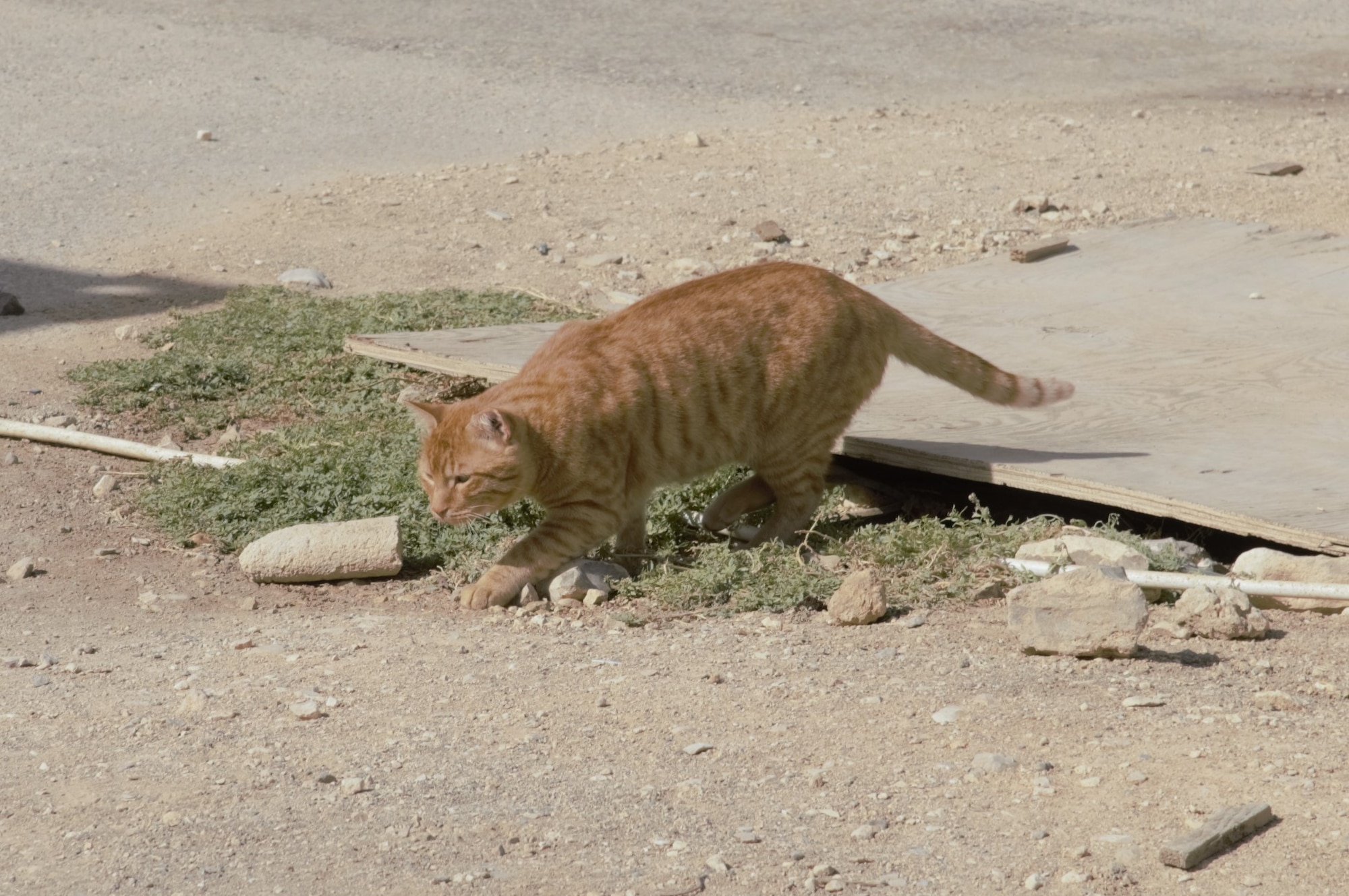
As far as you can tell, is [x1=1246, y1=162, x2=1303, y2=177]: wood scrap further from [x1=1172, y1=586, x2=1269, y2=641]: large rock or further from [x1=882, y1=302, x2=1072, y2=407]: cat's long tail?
[x1=1172, y1=586, x2=1269, y2=641]: large rock

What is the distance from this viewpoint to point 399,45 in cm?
1356

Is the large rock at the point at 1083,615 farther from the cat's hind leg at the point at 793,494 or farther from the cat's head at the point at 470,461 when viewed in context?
the cat's head at the point at 470,461

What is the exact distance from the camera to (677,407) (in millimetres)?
5375

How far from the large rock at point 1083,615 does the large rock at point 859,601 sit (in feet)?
1.66

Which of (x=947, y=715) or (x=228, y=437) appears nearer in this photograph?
(x=947, y=715)

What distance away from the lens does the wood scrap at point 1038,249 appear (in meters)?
8.42

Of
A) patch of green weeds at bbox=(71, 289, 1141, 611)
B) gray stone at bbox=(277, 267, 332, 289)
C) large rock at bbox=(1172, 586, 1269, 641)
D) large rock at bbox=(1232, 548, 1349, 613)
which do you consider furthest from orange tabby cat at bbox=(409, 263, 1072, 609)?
gray stone at bbox=(277, 267, 332, 289)

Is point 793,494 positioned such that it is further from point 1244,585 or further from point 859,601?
point 1244,585

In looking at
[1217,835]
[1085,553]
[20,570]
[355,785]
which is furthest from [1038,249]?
[355,785]

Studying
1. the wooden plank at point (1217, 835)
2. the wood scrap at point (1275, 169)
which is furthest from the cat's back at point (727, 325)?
the wood scrap at point (1275, 169)

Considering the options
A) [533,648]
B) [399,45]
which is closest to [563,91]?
[399,45]

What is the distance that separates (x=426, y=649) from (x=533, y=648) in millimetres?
304

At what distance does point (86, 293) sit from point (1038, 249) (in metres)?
5.04

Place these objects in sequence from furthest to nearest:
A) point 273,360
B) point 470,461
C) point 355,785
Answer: point 273,360 < point 470,461 < point 355,785
